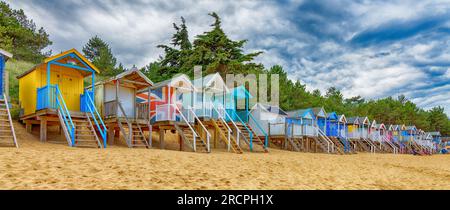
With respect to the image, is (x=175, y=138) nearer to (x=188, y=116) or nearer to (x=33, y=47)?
(x=188, y=116)

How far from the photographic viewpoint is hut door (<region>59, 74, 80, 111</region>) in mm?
16688

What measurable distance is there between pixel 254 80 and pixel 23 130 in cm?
2362

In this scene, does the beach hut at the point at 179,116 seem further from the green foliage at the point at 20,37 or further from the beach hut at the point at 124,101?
the green foliage at the point at 20,37

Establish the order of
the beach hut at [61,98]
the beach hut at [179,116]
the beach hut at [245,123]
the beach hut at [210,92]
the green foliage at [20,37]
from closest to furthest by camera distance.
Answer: the beach hut at [61,98], the beach hut at [179,116], the beach hut at [245,123], the beach hut at [210,92], the green foliage at [20,37]

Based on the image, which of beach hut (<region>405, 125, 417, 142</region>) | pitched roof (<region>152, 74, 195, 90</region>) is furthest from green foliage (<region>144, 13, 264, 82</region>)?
beach hut (<region>405, 125, 417, 142</region>)

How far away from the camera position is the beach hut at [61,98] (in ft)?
45.4

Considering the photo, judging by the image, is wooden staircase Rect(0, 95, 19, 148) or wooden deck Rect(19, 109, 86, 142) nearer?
wooden staircase Rect(0, 95, 19, 148)

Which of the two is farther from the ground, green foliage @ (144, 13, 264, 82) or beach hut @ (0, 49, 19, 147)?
green foliage @ (144, 13, 264, 82)

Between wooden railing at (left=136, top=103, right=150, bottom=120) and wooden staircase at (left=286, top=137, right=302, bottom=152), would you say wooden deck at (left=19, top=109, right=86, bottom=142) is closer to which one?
wooden railing at (left=136, top=103, right=150, bottom=120)

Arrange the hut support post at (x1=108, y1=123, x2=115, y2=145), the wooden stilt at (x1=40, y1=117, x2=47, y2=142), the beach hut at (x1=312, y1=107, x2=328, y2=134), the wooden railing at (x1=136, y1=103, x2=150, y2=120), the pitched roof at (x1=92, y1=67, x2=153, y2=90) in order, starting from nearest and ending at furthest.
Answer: the wooden stilt at (x1=40, y1=117, x2=47, y2=142) < the hut support post at (x1=108, y1=123, x2=115, y2=145) < the pitched roof at (x1=92, y1=67, x2=153, y2=90) < the wooden railing at (x1=136, y1=103, x2=150, y2=120) < the beach hut at (x1=312, y1=107, x2=328, y2=134)

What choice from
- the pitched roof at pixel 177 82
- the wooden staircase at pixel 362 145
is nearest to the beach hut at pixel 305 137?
the wooden staircase at pixel 362 145
